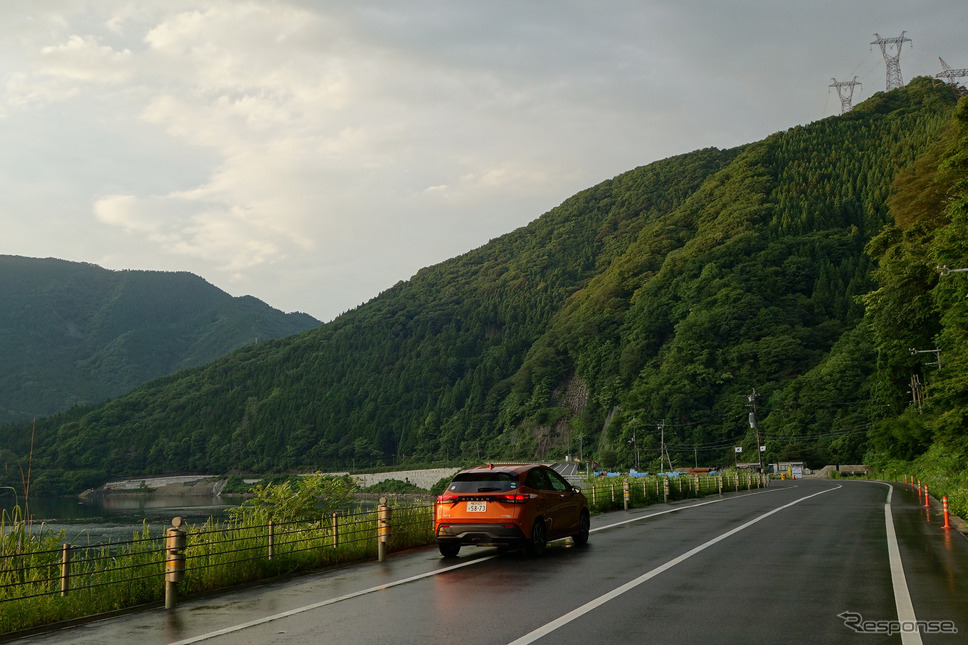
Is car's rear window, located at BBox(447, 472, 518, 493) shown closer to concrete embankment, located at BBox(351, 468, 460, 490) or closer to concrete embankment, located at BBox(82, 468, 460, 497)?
concrete embankment, located at BBox(351, 468, 460, 490)

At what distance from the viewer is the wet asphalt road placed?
7.73 meters

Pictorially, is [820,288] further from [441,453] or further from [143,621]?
[143,621]

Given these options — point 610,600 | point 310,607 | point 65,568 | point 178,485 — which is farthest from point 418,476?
point 610,600

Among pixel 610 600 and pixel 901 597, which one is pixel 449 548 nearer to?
pixel 610 600

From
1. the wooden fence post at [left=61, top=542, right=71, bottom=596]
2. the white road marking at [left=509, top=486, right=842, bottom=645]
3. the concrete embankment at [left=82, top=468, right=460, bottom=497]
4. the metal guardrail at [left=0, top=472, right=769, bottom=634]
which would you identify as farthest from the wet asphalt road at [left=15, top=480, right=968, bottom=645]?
the concrete embankment at [left=82, top=468, right=460, bottom=497]

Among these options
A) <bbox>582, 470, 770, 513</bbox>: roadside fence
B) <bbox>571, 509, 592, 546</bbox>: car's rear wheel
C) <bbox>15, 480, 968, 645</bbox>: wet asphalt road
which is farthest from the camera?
<bbox>582, 470, 770, 513</bbox>: roadside fence

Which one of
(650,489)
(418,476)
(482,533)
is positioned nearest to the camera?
(482,533)

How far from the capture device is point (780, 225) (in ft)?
611

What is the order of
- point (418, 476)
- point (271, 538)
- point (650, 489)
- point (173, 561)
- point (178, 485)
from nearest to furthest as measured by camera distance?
1. point (173, 561)
2. point (271, 538)
3. point (650, 489)
4. point (418, 476)
5. point (178, 485)

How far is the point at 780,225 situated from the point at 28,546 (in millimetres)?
192627

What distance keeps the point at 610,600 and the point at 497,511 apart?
14.7 feet

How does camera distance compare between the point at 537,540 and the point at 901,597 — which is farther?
the point at 537,540

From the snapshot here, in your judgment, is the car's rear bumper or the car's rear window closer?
the car's rear bumper

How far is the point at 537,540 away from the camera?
14.1 m
